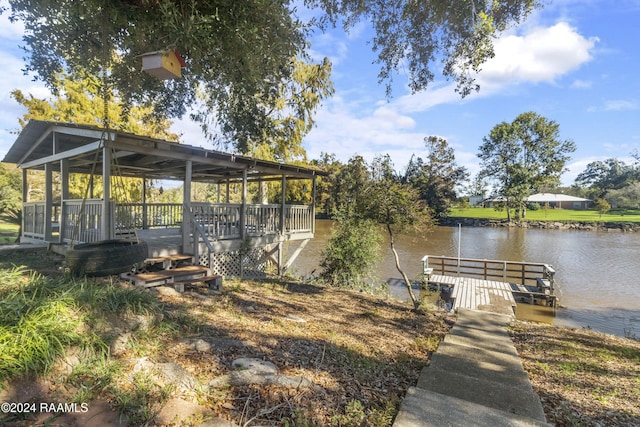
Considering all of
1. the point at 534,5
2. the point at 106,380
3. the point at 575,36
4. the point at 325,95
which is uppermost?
the point at 325,95

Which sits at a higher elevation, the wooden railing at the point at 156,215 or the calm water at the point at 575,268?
the wooden railing at the point at 156,215

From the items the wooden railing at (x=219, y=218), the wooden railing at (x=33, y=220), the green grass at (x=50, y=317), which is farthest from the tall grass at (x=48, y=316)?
the wooden railing at (x=33, y=220)

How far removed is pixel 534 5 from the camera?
526cm

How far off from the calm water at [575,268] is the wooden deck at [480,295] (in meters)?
0.92

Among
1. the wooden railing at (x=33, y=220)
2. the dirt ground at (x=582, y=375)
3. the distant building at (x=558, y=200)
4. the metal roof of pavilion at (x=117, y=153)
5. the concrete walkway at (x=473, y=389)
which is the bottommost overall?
the dirt ground at (x=582, y=375)

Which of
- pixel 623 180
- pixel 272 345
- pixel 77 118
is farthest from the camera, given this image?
pixel 623 180

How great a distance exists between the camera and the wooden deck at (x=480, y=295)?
925 cm

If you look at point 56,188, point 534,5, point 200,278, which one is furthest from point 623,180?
point 56,188

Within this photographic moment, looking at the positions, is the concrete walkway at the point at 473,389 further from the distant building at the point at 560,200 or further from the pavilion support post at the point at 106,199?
the distant building at the point at 560,200

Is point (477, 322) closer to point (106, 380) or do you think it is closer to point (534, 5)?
point (534, 5)

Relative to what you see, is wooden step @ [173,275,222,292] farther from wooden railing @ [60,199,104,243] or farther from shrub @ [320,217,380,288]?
shrub @ [320,217,380,288]

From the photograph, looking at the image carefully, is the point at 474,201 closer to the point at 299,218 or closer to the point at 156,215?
the point at 299,218

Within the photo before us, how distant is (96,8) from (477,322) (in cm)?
762

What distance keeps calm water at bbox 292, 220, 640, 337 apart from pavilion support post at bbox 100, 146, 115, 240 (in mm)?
7325
